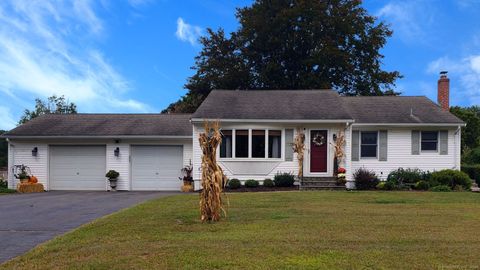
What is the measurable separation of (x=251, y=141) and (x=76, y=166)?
28.2ft

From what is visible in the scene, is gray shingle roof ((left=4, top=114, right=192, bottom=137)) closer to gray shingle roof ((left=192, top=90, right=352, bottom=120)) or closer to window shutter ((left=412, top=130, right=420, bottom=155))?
gray shingle roof ((left=192, top=90, right=352, bottom=120))

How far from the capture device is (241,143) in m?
18.8

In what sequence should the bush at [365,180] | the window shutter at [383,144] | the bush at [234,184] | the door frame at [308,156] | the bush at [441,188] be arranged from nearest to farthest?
1. the bush at [441,188]
2. the bush at [234,184]
3. the bush at [365,180]
4. the door frame at [308,156]
5. the window shutter at [383,144]

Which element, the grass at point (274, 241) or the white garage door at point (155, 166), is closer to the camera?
the grass at point (274, 241)

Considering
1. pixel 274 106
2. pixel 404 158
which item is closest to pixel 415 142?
pixel 404 158

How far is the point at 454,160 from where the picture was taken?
64.2ft

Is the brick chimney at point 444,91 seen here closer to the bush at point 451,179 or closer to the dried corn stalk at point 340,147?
the bush at point 451,179

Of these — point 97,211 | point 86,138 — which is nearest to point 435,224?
point 97,211

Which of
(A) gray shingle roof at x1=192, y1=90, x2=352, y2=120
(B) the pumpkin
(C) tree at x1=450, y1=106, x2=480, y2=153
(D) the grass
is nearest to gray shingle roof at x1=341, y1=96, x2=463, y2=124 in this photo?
(A) gray shingle roof at x1=192, y1=90, x2=352, y2=120

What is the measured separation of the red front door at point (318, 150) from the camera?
62.1 feet

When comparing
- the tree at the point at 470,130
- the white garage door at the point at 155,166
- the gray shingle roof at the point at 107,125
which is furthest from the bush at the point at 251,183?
the tree at the point at 470,130

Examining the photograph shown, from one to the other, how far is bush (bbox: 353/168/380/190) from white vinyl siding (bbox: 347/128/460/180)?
3.10 feet

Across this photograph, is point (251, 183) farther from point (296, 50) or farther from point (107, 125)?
point (296, 50)

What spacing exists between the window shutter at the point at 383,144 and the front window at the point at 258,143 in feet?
17.6
